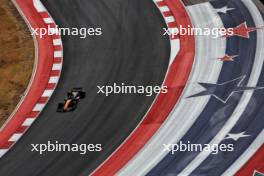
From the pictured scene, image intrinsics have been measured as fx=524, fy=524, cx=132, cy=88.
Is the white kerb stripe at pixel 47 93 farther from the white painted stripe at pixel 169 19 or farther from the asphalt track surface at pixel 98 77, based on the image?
the white painted stripe at pixel 169 19

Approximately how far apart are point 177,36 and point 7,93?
25.8ft

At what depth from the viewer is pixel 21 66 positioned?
22781 millimetres

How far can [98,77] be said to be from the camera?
21625 millimetres

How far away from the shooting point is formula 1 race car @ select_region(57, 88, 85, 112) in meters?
20.2

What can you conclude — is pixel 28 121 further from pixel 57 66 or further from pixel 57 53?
pixel 57 53

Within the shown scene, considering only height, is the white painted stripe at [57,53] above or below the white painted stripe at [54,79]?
above

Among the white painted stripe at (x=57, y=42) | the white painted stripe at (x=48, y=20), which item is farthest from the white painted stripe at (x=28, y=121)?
the white painted stripe at (x=48, y=20)

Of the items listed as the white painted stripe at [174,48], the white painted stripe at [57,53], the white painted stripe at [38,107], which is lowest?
the white painted stripe at [38,107]

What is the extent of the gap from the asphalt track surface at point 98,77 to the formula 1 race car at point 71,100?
0.77ft

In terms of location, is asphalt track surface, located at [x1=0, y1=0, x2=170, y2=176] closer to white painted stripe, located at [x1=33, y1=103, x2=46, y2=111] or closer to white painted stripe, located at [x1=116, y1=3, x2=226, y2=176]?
white painted stripe, located at [x1=33, y1=103, x2=46, y2=111]

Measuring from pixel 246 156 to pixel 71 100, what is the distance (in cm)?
720

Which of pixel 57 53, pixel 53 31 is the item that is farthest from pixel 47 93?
pixel 53 31

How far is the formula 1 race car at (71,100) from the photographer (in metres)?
20.2

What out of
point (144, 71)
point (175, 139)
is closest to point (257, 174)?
point (175, 139)
